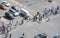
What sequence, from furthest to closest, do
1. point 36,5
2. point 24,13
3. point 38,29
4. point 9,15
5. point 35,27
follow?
point 36,5, point 24,13, point 9,15, point 35,27, point 38,29

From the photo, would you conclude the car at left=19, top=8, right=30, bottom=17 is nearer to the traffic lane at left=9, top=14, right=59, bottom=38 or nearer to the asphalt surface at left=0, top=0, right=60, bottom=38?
the asphalt surface at left=0, top=0, right=60, bottom=38

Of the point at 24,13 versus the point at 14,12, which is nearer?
the point at 14,12

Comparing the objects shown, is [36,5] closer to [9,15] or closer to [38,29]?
[9,15]

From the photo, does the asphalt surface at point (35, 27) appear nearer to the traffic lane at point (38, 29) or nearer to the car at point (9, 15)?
the traffic lane at point (38, 29)

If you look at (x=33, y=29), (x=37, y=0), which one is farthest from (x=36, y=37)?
(x=37, y=0)

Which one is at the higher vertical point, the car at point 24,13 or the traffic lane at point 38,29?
the car at point 24,13

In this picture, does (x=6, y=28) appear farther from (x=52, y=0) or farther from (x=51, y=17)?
(x=52, y=0)

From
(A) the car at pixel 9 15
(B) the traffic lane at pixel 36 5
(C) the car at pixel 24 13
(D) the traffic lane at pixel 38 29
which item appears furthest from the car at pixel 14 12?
(B) the traffic lane at pixel 36 5

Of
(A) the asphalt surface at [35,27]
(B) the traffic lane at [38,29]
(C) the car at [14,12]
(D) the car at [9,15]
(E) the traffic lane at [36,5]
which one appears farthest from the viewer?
(E) the traffic lane at [36,5]

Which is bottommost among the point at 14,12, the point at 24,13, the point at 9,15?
the point at 24,13

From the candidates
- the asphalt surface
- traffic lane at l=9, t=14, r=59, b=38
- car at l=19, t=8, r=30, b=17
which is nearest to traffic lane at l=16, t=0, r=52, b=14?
the asphalt surface

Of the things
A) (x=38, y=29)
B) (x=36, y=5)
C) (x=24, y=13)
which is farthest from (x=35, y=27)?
(x=36, y=5)
